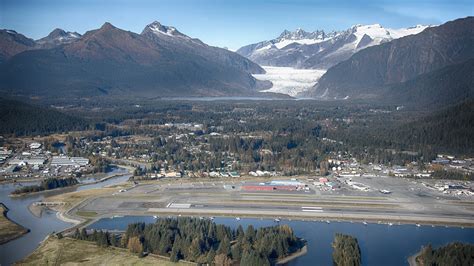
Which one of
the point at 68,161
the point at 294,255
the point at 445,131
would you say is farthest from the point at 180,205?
the point at 445,131

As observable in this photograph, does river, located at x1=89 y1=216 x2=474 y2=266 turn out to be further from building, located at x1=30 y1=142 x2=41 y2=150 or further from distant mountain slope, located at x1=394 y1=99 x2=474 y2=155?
building, located at x1=30 y1=142 x2=41 y2=150

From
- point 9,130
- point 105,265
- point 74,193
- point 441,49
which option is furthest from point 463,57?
point 105,265

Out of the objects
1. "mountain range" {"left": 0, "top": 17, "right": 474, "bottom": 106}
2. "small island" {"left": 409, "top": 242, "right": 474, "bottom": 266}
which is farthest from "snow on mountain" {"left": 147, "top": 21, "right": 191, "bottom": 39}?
"small island" {"left": 409, "top": 242, "right": 474, "bottom": 266}

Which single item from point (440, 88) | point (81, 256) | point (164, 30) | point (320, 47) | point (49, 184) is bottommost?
point (81, 256)

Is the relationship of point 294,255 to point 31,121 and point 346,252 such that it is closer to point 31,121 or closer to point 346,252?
point 346,252

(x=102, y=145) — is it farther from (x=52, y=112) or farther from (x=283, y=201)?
(x=283, y=201)

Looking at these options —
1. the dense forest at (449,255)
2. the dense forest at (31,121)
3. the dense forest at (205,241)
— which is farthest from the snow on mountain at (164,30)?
the dense forest at (449,255)
